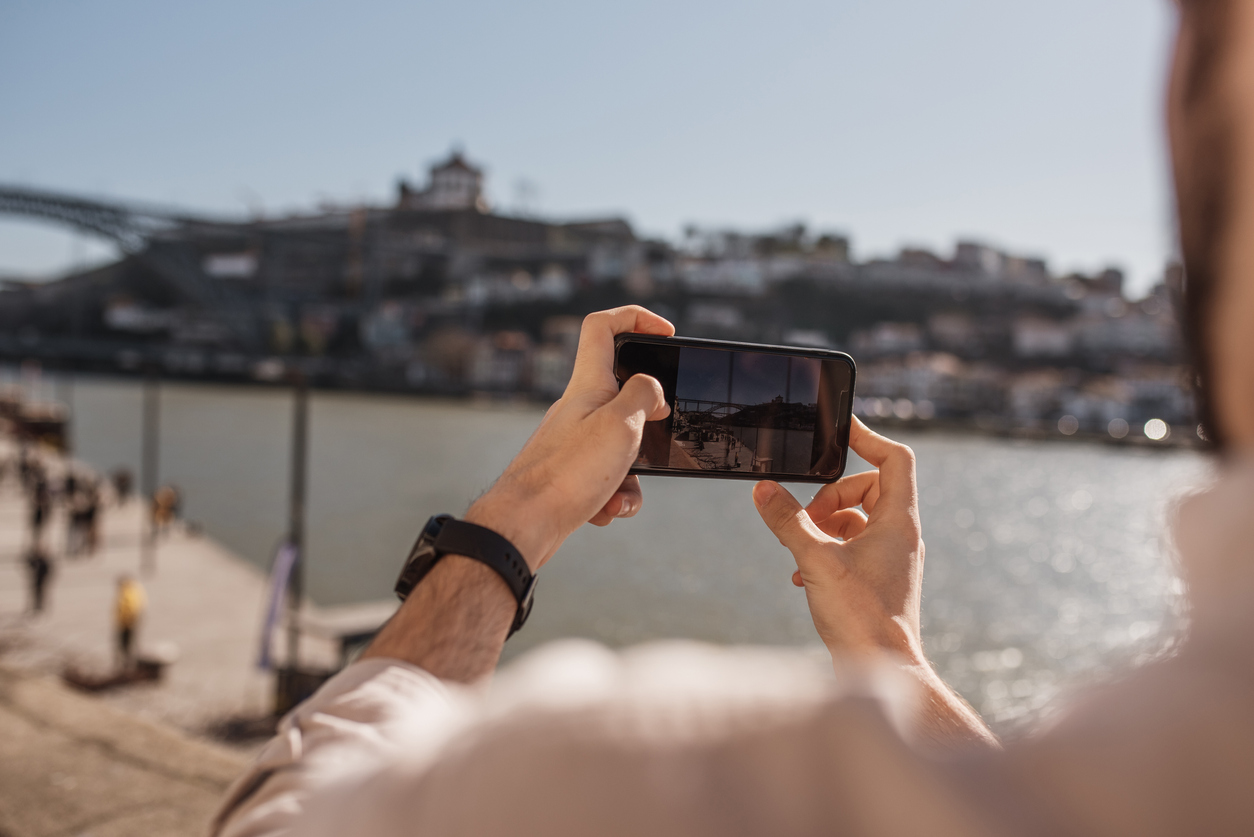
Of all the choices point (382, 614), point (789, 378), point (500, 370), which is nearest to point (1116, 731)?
point (789, 378)

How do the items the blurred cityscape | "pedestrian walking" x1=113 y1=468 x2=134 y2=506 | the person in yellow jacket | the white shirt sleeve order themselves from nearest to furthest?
the white shirt sleeve
the person in yellow jacket
"pedestrian walking" x1=113 y1=468 x2=134 y2=506
the blurred cityscape

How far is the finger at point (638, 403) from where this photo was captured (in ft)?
1.94

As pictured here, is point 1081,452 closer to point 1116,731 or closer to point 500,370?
point 500,370

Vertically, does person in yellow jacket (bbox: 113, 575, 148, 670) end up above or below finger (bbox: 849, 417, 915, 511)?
below

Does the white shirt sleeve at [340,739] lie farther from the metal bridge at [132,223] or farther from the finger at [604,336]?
the metal bridge at [132,223]

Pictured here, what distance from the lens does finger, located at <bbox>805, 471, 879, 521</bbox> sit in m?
0.71

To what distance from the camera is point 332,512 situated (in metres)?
20.5

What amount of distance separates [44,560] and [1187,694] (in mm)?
8362

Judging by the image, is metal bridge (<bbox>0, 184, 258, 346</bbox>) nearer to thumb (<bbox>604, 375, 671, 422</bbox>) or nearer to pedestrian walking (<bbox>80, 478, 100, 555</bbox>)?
pedestrian walking (<bbox>80, 478, 100, 555</bbox>)

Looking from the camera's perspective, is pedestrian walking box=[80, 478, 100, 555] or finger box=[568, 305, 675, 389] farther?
pedestrian walking box=[80, 478, 100, 555]

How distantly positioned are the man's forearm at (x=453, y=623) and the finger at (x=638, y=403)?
0.15 metres

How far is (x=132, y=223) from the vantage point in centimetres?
3981

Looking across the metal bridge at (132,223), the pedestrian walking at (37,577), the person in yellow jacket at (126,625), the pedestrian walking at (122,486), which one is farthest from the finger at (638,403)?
the metal bridge at (132,223)

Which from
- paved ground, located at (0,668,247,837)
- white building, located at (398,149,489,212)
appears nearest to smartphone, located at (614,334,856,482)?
paved ground, located at (0,668,247,837)
